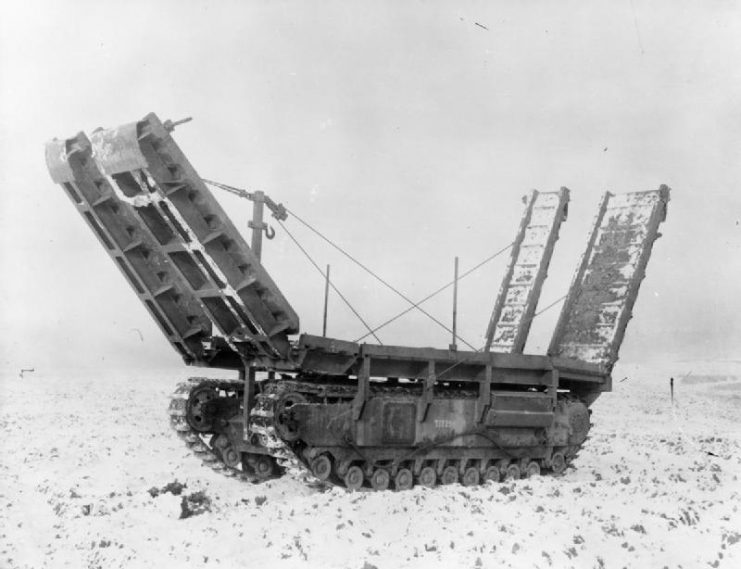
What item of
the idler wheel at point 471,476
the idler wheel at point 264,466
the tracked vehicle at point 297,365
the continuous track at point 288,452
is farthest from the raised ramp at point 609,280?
the idler wheel at point 264,466

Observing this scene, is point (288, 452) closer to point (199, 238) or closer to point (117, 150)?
point (199, 238)

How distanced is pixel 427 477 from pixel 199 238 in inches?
174

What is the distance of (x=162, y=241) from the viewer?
9188 mm

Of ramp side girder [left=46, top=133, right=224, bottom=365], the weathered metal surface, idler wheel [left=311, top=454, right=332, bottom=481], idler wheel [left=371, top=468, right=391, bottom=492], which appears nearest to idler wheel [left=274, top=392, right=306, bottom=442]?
idler wheel [left=311, top=454, right=332, bottom=481]

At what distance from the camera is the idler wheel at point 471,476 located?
433 inches

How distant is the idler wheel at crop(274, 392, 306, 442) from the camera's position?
9.27 metres

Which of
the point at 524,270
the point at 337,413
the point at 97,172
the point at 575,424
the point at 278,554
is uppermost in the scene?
the point at 524,270

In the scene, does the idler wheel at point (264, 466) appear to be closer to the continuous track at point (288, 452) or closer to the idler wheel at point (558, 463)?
the continuous track at point (288, 452)

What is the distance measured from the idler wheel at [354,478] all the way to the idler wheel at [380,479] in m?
0.17

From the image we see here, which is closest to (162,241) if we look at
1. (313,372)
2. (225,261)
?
(225,261)

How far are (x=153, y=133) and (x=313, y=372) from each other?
345cm

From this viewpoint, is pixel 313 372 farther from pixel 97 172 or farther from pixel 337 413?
pixel 97 172

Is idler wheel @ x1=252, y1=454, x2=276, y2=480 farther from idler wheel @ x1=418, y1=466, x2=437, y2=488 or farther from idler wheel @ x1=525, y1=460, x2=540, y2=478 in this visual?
idler wheel @ x1=525, y1=460, x2=540, y2=478

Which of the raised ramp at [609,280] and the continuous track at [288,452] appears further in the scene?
the raised ramp at [609,280]
